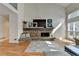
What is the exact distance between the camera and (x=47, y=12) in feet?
39.4

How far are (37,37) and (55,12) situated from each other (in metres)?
2.51

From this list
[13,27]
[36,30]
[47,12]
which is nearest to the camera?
[13,27]

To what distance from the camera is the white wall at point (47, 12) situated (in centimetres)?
1193

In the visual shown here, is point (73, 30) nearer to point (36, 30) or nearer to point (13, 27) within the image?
point (36, 30)

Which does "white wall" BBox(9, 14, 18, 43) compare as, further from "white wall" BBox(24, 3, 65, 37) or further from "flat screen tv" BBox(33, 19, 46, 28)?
"flat screen tv" BBox(33, 19, 46, 28)

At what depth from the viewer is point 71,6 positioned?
10859 mm

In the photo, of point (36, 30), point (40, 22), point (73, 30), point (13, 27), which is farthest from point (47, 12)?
point (13, 27)

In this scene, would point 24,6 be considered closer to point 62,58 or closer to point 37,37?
point 37,37

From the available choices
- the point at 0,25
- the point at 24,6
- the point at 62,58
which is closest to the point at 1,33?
the point at 0,25

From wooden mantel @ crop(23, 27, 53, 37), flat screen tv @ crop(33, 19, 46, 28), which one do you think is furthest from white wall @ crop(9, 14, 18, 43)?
flat screen tv @ crop(33, 19, 46, 28)

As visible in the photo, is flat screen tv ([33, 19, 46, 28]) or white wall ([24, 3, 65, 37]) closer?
white wall ([24, 3, 65, 37])

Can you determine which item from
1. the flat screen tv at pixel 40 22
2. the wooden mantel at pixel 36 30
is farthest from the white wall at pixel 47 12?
the wooden mantel at pixel 36 30

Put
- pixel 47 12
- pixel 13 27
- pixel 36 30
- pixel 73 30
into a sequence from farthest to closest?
1. pixel 36 30
2. pixel 47 12
3. pixel 73 30
4. pixel 13 27

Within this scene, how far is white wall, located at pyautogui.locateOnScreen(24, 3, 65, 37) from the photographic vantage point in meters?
11.9
